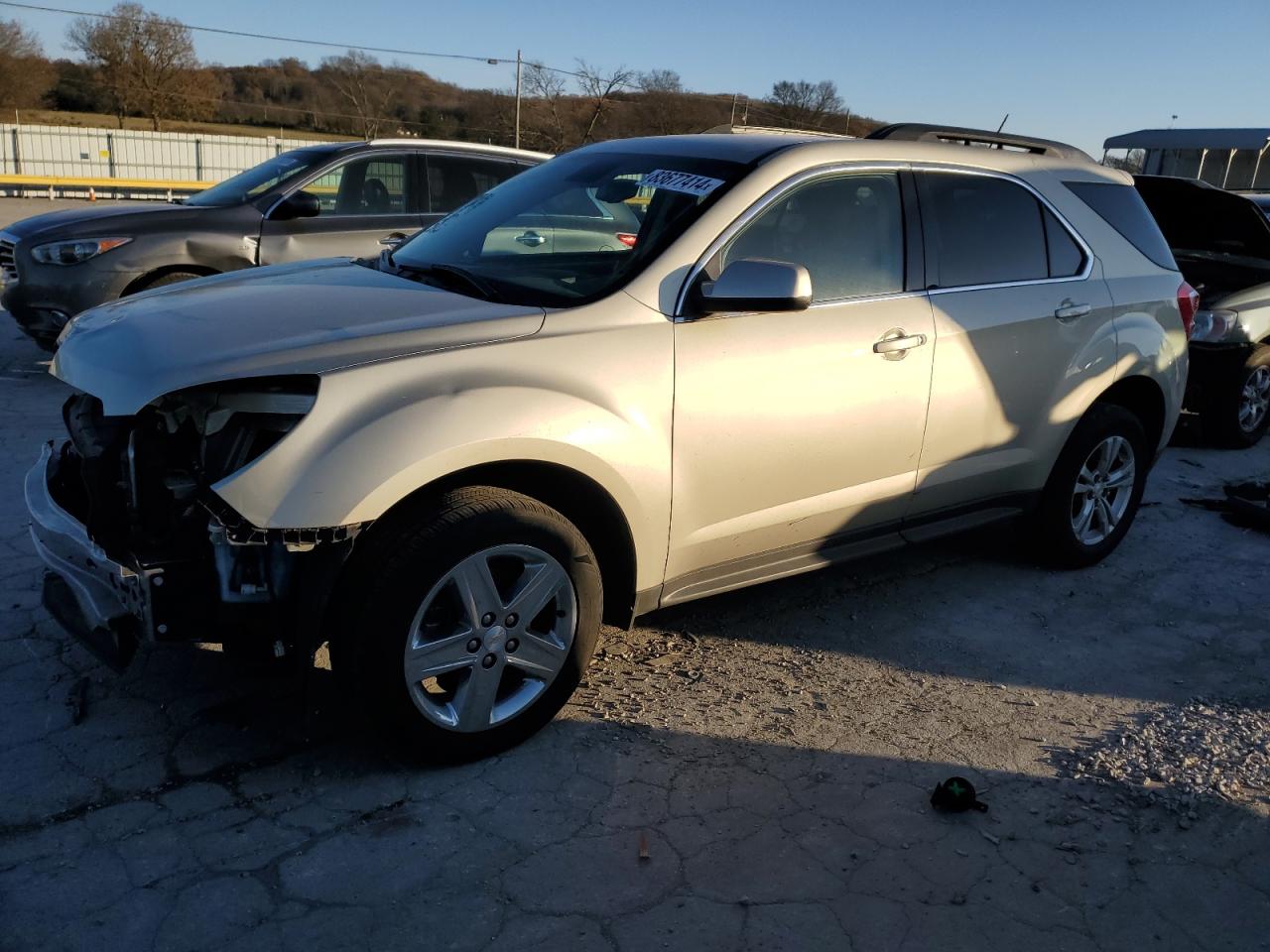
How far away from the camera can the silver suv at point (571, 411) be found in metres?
2.83

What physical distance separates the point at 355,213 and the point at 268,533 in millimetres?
5490

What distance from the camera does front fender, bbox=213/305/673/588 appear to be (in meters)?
2.72

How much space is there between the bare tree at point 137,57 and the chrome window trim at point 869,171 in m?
53.3

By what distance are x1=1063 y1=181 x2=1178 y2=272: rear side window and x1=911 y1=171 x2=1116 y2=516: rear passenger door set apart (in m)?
0.29

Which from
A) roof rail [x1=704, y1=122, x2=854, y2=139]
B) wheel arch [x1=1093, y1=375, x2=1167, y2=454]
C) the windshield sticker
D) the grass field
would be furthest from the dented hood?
the grass field

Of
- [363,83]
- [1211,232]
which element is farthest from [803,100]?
[1211,232]

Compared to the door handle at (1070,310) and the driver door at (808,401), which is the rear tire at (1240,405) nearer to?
the door handle at (1070,310)

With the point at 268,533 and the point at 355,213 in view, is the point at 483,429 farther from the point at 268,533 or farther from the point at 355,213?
the point at 355,213

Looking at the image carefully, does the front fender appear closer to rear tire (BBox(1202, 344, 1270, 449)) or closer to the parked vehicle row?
the parked vehicle row

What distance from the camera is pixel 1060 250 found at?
462 cm

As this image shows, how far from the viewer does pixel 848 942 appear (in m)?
2.57

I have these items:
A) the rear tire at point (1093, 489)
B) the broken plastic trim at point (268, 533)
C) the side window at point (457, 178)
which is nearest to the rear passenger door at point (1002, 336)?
the rear tire at point (1093, 489)

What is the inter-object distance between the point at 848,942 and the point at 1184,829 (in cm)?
122

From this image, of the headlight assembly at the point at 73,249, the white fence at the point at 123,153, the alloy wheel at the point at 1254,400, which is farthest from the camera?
the white fence at the point at 123,153
